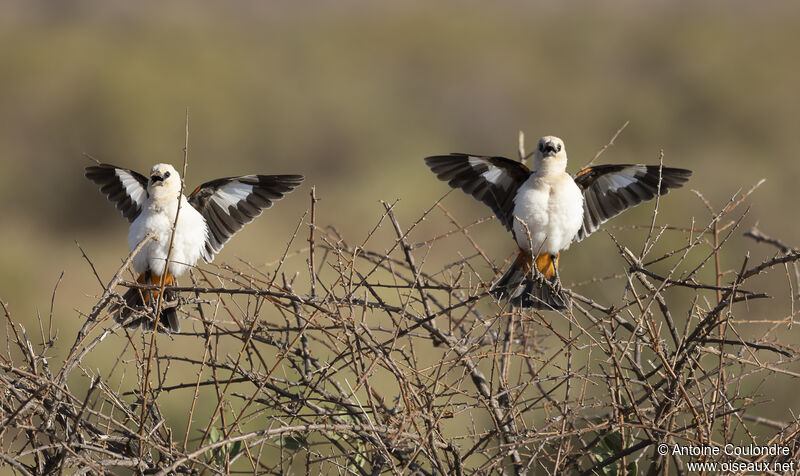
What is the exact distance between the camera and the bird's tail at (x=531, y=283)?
4.63m

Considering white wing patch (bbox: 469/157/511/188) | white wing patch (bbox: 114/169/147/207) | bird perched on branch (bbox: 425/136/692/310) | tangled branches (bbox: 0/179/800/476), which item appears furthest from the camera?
white wing patch (bbox: 114/169/147/207)

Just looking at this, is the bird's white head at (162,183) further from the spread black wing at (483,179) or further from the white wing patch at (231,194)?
the spread black wing at (483,179)

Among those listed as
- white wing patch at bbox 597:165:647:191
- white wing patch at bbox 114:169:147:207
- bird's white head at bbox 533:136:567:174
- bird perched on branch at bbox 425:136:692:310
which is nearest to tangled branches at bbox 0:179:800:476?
bird perched on branch at bbox 425:136:692:310

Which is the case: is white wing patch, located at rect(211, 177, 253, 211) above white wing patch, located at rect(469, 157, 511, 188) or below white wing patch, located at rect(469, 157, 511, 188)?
below

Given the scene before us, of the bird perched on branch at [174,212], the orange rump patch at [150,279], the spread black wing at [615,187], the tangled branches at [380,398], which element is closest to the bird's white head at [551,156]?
the spread black wing at [615,187]

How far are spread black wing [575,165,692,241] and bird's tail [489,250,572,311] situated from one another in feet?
1.03

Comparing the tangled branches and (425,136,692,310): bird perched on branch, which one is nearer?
the tangled branches

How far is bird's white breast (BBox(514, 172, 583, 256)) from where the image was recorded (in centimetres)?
493

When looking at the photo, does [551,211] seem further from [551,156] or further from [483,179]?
[483,179]

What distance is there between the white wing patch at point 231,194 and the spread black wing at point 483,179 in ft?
4.07

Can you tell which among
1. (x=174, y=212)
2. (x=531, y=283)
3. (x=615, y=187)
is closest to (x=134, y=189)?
(x=174, y=212)

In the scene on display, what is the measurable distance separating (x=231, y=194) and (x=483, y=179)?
67.4 inches

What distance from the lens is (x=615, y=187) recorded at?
17.8 ft

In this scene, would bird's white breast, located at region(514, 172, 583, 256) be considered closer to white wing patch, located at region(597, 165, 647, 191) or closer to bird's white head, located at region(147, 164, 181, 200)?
white wing patch, located at region(597, 165, 647, 191)
